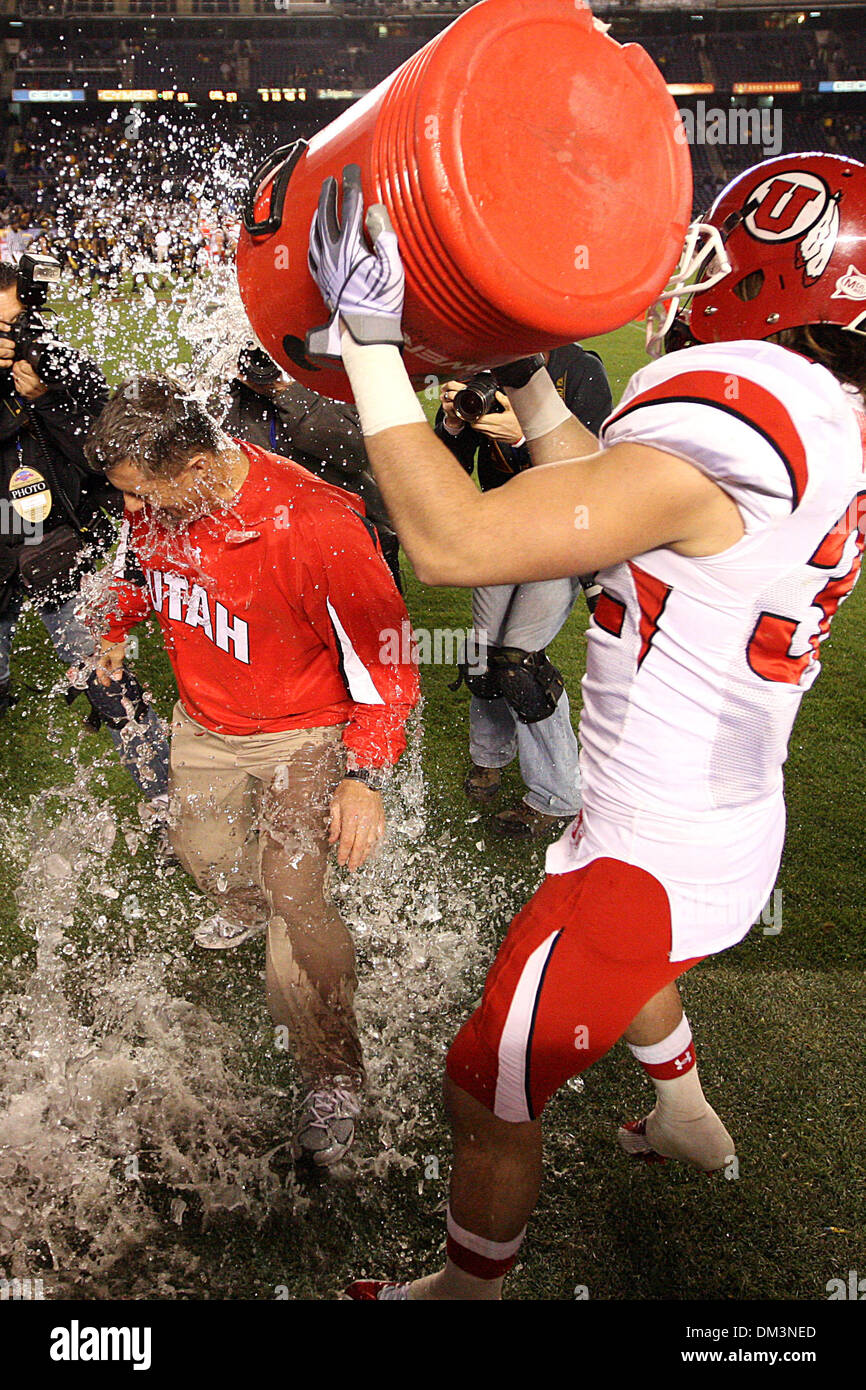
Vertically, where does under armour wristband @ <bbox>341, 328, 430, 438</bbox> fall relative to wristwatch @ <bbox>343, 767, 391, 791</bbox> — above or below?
above

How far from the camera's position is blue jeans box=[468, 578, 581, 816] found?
3.71m

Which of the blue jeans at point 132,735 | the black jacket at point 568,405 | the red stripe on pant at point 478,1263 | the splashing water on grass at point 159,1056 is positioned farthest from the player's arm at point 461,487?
the blue jeans at point 132,735

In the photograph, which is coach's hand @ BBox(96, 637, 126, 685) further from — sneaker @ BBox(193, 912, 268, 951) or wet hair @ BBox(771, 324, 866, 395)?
wet hair @ BBox(771, 324, 866, 395)

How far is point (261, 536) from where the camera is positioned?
2.50 m

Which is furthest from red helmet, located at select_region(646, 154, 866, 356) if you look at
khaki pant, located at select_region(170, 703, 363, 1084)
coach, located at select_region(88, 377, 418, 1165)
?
khaki pant, located at select_region(170, 703, 363, 1084)

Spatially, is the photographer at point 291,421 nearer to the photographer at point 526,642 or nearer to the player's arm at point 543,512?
the photographer at point 526,642

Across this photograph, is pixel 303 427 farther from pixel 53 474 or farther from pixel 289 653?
pixel 289 653

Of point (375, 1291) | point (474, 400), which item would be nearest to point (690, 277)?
point (474, 400)

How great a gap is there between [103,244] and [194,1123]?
26.2m

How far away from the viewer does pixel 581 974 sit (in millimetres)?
1711

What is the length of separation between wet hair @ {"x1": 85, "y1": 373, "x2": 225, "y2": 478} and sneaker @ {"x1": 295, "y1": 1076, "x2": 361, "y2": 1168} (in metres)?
1.65

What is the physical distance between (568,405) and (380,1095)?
2443 mm
